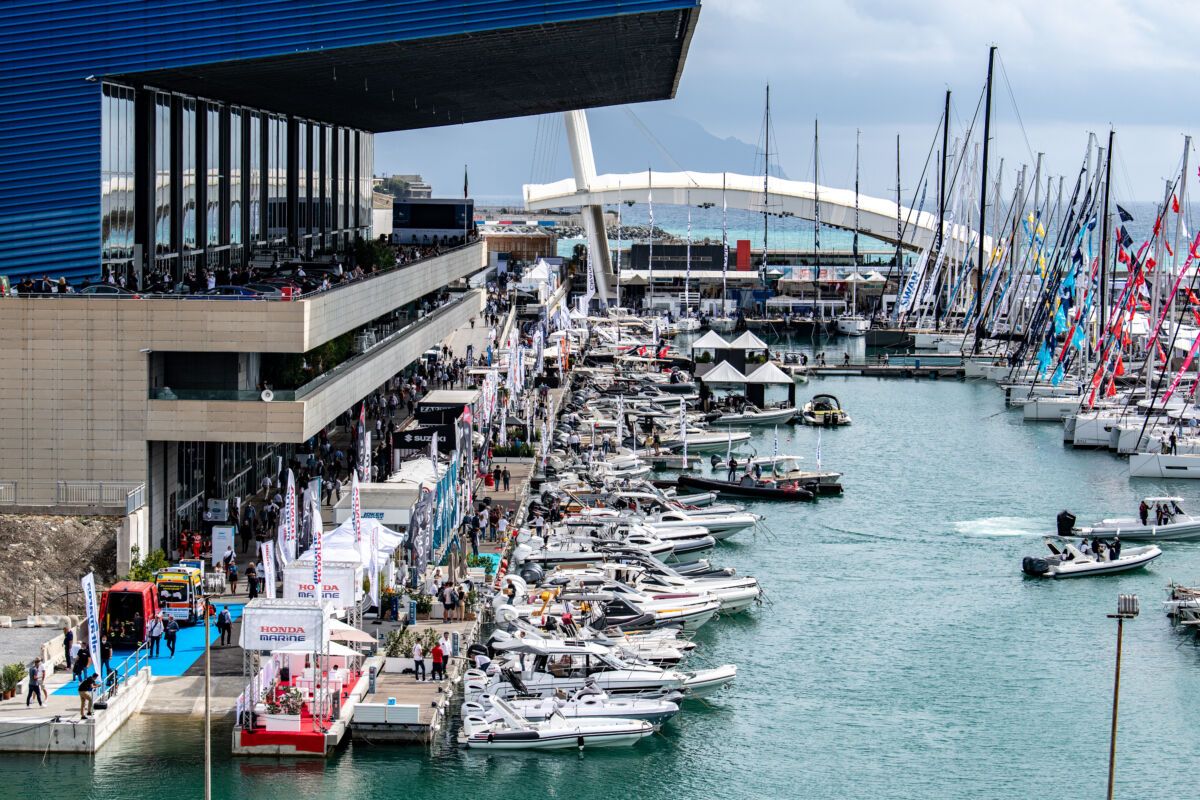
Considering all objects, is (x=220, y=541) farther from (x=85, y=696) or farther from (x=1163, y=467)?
(x=1163, y=467)

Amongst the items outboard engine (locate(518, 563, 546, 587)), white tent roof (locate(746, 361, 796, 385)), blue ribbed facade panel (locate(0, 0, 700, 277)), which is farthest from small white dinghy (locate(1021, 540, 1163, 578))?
white tent roof (locate(746, 361, 796, 385))

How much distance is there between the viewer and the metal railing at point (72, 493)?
1678 inches

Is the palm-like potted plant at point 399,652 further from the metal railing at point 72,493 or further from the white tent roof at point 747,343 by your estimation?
the white tent roof at point 747,343

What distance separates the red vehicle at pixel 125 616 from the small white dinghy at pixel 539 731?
8.54 metres

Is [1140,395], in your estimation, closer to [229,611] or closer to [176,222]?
[176,222]

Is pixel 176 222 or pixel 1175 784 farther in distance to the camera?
pixel 176 222

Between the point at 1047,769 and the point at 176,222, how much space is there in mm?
34193

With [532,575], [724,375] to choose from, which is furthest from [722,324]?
[532,575]

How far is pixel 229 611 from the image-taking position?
4047cm

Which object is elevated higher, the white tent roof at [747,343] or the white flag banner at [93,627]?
the white tent roof at [747,343]

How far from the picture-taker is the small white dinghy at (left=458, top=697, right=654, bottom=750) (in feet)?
116

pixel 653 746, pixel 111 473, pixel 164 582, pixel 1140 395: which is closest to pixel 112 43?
pixel 111 473

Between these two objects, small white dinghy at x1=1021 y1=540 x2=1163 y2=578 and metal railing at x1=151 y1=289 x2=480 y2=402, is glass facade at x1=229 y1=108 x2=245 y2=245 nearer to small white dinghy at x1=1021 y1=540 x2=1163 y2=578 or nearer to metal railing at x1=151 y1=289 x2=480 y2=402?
metal railing at x1=151 y1=289 x2=480 y2=402

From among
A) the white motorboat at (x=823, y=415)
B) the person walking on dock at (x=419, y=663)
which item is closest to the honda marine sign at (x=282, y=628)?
the person walking on dock at (x=419, y=663)
